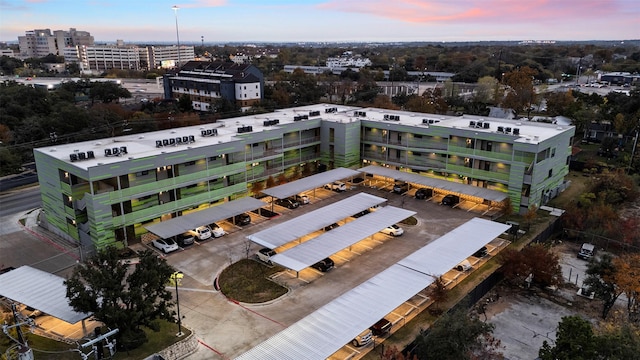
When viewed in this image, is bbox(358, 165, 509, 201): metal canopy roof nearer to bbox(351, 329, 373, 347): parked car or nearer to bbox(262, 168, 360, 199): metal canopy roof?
bbox(262, 168, 360, 199): metal canopy roof

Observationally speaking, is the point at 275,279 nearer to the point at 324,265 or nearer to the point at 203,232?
the point at 324,265

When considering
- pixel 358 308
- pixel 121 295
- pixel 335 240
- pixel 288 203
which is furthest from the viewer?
pixel 288 203

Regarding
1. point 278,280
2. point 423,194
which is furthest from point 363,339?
point 423,194

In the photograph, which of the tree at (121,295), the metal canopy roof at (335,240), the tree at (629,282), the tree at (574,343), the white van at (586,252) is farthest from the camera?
the white van at (586,252)

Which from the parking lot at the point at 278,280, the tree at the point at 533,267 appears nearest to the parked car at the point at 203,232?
the parking lot at the point at 278,280

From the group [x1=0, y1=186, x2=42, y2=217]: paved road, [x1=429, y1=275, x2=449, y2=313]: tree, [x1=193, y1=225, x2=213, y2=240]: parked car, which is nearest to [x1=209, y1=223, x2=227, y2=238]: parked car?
[x1=193, y1=225, x2=213, y2=240]: parked car

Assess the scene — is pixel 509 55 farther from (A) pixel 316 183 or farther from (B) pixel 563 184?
(A) pixel 316 183

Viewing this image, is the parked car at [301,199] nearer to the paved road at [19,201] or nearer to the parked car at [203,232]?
the parked car at [203,232]
